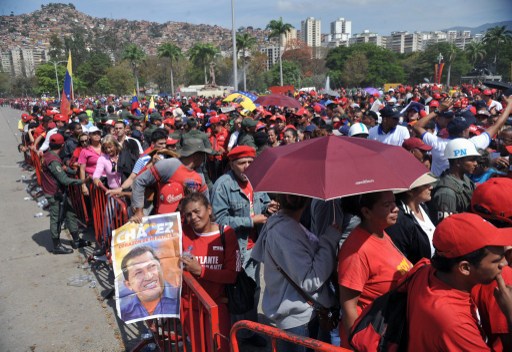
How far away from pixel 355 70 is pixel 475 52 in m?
33.0

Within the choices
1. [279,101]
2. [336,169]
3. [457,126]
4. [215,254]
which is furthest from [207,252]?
[279,101]

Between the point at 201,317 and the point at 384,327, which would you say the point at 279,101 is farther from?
the point at 384,327

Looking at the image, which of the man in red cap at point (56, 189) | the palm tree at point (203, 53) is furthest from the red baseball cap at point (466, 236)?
the palm tree at point (203, 53)

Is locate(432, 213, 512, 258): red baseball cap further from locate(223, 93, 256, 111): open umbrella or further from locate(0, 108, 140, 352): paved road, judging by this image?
locate(223, 93, 256, 111): open umbrella

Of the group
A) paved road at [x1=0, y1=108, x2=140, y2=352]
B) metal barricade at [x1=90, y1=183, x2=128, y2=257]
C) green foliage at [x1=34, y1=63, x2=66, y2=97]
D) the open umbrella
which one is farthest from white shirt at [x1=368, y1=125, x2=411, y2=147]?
green foliage at [x1=34, y1=63, x2=66, y2=97]

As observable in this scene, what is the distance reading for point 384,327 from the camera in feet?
5.44

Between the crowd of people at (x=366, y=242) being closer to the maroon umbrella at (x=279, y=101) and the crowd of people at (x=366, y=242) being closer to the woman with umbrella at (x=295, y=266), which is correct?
the woman with umbrella at (x=295, y=266)

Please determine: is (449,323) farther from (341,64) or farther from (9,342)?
(341,64)

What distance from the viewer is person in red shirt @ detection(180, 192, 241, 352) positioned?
2.90 m

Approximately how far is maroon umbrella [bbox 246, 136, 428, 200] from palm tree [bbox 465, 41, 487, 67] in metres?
106

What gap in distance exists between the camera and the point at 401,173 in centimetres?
215

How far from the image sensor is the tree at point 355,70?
82812 mm

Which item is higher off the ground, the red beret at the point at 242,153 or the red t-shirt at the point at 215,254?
the red beret at the point at 242,153

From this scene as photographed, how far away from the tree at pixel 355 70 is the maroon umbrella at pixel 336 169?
84.9 m
